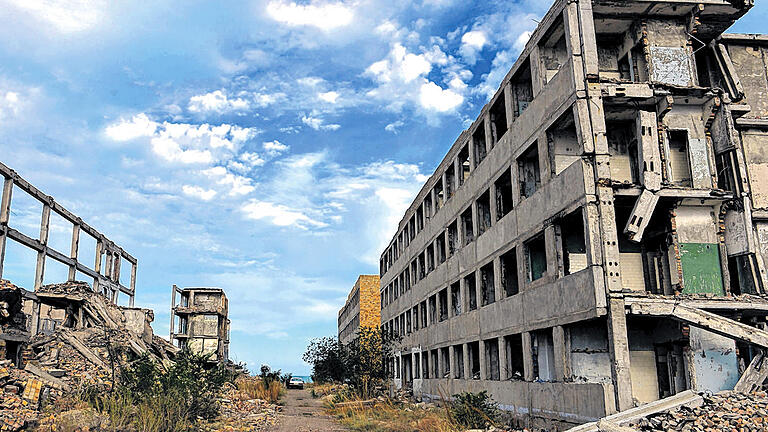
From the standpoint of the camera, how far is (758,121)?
57.3ft

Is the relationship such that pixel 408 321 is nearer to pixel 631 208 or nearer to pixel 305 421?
pixel 305 421

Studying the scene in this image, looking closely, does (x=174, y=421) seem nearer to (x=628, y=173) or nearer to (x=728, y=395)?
(x=728, y=395)

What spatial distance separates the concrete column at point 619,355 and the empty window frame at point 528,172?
5.69 m

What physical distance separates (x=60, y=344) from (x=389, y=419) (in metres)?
11.4

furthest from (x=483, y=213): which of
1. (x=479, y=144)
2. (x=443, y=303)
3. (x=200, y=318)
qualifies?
(x=200, y=318)

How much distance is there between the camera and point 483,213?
2256cm

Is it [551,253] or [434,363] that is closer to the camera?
[551,253]

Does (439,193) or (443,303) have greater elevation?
(439,193)

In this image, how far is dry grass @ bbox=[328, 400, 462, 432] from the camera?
16.1 meters

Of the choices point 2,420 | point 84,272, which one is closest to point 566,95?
point 2,420

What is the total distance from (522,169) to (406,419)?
9136mm

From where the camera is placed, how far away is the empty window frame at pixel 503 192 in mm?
19828

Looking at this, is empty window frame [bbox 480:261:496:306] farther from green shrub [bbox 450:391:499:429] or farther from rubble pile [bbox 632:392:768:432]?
rubble pile [bbox 632:392:768:432]

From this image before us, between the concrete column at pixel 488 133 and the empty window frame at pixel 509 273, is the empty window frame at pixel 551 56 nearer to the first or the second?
the concrete column at pixel 488 133
